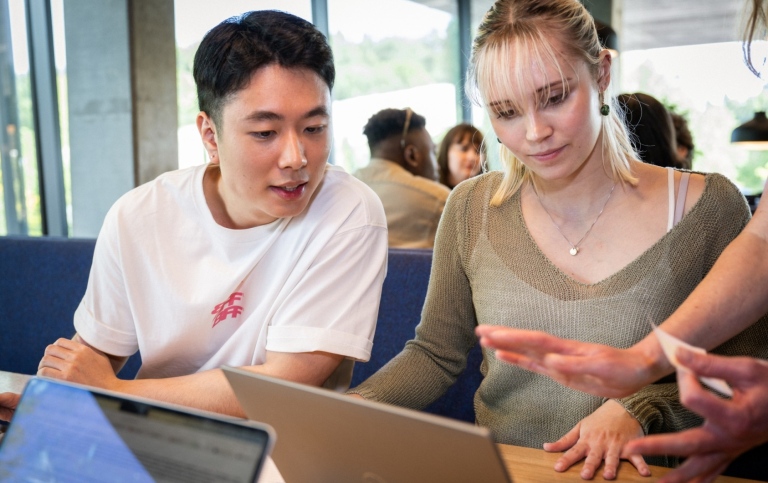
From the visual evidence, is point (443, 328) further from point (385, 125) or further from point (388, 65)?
point (388, 65)

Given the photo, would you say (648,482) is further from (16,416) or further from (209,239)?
(209,239)

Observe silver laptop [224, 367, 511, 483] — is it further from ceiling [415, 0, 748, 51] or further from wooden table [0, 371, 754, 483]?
ceiling [415, 0, 748, 51]

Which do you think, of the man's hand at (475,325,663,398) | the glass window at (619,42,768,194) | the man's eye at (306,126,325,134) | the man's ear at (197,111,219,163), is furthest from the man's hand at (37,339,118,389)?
the glass window at (619,42,768,194)

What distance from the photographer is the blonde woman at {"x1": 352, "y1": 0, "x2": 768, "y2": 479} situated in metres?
1.32

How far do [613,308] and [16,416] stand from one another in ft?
3.11

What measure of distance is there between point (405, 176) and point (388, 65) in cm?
344

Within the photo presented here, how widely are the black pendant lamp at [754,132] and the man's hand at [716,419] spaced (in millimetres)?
5767

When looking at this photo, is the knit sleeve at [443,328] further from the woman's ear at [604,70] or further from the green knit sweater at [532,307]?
the woman's ear at [604,70]

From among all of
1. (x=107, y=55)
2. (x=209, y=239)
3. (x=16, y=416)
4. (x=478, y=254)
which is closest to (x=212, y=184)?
(x=209, y=239)

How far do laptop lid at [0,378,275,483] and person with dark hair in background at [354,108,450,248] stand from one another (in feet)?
8.00

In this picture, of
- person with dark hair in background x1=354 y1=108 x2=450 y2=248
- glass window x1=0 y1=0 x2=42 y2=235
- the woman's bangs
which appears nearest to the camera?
the woman's bangs

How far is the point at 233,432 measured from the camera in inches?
27.7

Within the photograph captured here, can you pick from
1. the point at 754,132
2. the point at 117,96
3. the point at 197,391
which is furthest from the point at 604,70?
the point at 754,132

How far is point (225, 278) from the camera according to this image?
4.76ft
